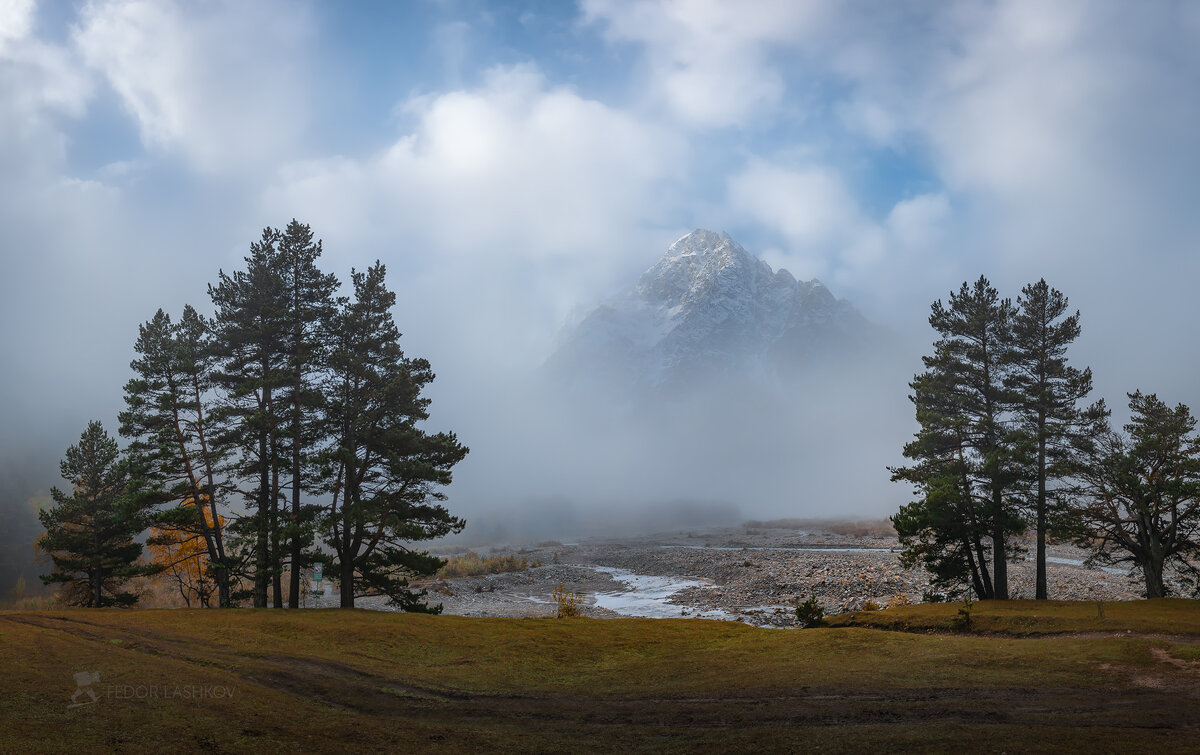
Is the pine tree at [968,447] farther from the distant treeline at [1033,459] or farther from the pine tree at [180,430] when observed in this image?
the pine tree at [180,430]

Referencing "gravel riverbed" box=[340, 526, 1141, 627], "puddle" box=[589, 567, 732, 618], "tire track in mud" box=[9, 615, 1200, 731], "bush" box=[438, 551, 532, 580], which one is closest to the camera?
"tire track in mud" box=[9, 615, 1200, 731]

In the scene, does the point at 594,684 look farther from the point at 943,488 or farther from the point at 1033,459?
the point at 1033,459

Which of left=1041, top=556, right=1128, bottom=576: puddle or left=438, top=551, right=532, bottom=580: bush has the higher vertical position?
left=1041, top=556, right=1128, bottom=576: puddle

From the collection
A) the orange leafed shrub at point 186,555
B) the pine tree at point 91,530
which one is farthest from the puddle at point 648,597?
the pine tree at point 91,530

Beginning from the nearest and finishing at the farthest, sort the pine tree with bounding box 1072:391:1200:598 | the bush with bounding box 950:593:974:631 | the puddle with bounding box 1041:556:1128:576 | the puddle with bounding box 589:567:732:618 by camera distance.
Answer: the bush with bounding box 950:593:974:631
the pine tree with bounding box 1072:391:1200:598
the puddle with bounding box 589:567:732:618
the puddle with bounding box 1041:556:1128:576

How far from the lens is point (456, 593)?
58.2 meters

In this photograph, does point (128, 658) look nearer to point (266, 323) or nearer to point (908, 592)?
point (266, 323)

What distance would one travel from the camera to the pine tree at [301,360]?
31406 millimetres

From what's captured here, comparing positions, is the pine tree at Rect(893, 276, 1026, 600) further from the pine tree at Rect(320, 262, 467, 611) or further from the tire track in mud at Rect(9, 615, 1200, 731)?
the pine tree at Rect(320, 262, 467, 611)

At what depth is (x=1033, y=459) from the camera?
102ft

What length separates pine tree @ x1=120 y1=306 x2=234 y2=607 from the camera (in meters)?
31.6

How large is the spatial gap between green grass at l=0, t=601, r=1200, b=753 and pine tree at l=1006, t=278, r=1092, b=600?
6.04m

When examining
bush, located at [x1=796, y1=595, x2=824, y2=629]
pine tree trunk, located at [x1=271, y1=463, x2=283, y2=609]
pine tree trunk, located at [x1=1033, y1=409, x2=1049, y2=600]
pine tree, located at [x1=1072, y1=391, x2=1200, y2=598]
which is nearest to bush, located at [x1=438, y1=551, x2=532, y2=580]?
pine tree trunk, located at [x1=271, y1=463, x2=283, y2=609]

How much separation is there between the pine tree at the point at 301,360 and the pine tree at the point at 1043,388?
37319mm
